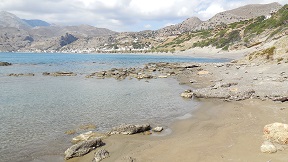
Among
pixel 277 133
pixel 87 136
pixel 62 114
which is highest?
pixel 277 133

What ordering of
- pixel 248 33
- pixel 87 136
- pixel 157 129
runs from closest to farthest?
1. pixel 87 136
2. pixel 157 129
3. pixel 248 33

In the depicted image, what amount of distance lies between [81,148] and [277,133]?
9.61m

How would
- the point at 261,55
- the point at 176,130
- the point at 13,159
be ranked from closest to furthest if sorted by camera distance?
the point at 13,159
the point at 176,130
the point at 261,55

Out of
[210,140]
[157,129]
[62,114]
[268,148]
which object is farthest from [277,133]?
[62,114]

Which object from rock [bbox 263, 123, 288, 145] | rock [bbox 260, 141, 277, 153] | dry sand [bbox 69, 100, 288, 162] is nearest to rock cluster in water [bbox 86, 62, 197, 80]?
dry sand [bbox 69, 100, 288, 162]

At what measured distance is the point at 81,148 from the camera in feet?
42.4

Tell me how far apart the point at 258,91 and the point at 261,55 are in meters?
28.1

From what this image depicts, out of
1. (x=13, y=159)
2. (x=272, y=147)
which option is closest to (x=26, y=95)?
(x=13, y=159)

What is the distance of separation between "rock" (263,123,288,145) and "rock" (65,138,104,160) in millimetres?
8718

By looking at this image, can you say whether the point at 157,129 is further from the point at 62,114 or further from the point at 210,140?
the point at 62,114

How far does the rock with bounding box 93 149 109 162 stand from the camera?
11938 mm

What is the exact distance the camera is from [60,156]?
1284 cm

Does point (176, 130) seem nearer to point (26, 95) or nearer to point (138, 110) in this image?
point (138, 110)

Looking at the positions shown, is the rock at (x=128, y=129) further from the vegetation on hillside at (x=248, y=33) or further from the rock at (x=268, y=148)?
the vegetation on hillside at (x=248, y=33)
